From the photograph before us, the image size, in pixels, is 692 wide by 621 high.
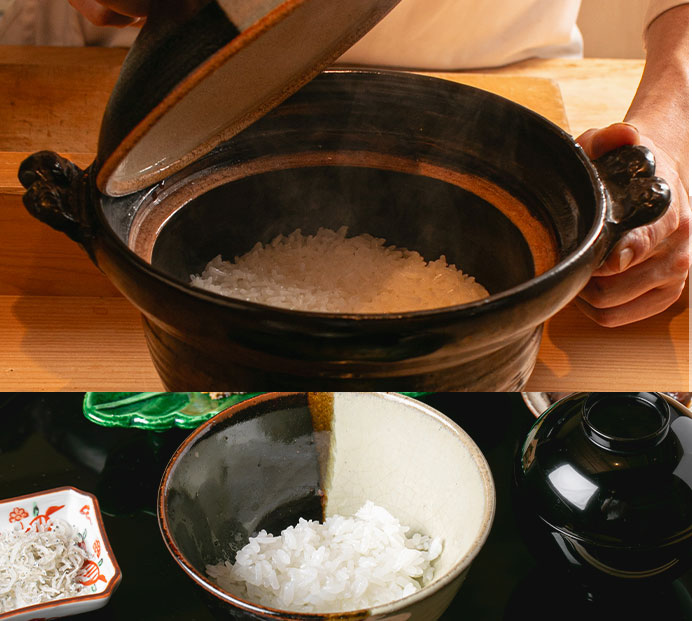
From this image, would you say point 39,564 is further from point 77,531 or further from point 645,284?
point 645,284

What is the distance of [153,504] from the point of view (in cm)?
101

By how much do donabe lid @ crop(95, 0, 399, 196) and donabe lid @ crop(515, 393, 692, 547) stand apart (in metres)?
0.54

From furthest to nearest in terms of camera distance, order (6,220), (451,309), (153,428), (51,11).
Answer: (51,11) → (6,220) → (153,428) → (451,309)

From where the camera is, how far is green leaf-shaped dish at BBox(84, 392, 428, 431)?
1.15 metres

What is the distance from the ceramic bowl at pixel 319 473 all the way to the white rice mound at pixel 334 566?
3cm

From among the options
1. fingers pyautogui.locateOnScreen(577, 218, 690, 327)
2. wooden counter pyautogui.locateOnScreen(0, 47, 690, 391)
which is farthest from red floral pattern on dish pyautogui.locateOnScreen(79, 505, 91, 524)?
fingers pyautogui.locateOnScreen(577, 218, 690, 327)

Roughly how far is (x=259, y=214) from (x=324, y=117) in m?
0.19

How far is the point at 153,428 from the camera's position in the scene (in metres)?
1.15

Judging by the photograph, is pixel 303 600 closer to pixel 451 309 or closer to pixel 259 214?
pixel 451 309

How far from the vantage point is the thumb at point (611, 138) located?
112cm

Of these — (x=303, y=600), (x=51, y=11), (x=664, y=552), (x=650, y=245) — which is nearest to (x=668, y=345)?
(x=650, y=245)

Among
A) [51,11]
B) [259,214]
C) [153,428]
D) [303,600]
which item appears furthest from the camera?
[51,11]

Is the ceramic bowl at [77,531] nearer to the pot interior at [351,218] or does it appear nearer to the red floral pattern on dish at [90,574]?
the red floral pattern on dish at [90,574]

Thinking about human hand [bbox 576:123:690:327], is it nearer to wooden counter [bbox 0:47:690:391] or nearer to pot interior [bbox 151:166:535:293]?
wooden counter [bbox 0:47:690:391]
